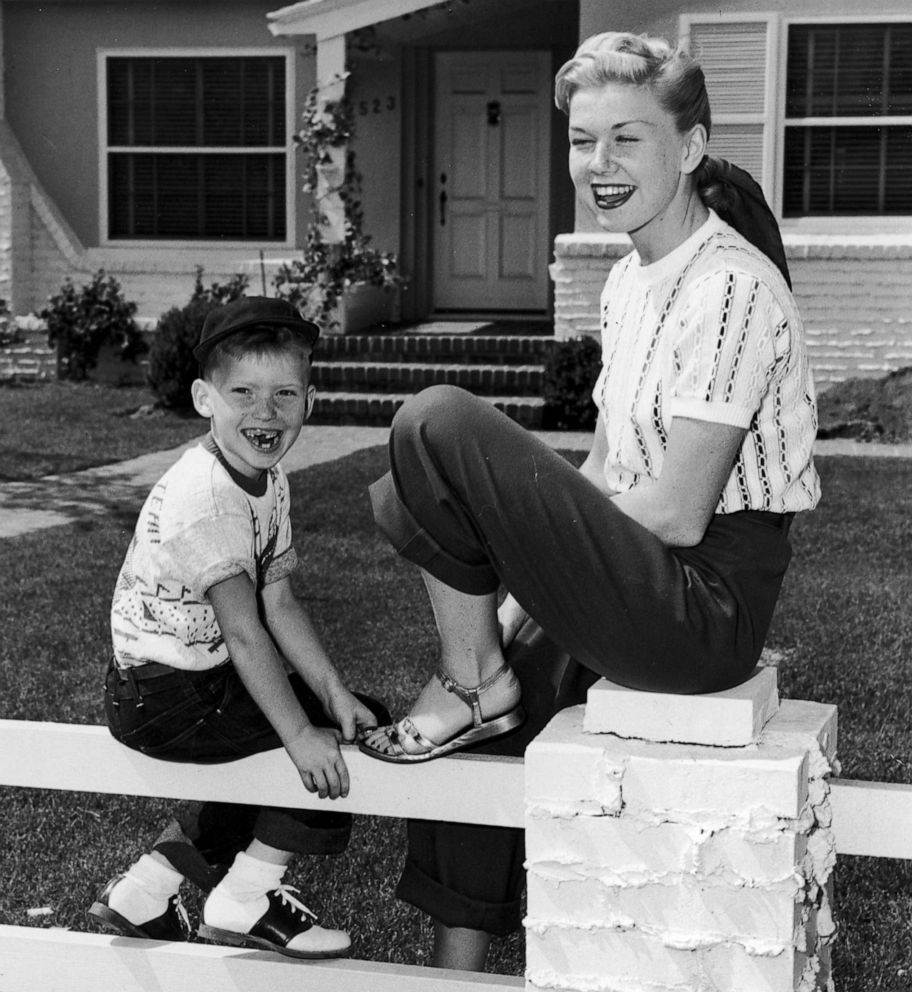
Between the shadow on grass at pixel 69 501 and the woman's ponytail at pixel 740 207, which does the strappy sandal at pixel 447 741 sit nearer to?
the woman's ponytail at pixel 740 207

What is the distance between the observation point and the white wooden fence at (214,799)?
8.87 ft

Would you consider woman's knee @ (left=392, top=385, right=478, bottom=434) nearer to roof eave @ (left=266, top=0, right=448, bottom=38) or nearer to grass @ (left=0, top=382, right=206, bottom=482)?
grass @ (left=0, top=382, right=206, bottom=482)

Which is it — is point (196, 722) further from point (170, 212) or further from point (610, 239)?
point (170, 212)

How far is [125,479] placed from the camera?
10039mm

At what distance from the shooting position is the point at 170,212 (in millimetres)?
15188

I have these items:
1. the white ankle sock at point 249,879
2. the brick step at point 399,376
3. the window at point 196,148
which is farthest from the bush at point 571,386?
the white ankle sock at point 249,879

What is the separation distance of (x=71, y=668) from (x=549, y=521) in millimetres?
3747

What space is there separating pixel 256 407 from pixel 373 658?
10.1 feet

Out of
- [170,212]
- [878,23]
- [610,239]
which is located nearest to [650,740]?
[610,239]

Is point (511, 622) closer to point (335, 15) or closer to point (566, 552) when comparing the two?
point (566, 552)

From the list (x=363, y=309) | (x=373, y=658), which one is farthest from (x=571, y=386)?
(x=373, y=658)

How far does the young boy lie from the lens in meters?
2.94

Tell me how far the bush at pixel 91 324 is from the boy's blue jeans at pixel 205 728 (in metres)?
11.6

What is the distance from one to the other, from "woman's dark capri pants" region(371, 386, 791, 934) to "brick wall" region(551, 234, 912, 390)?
33.8 ft
